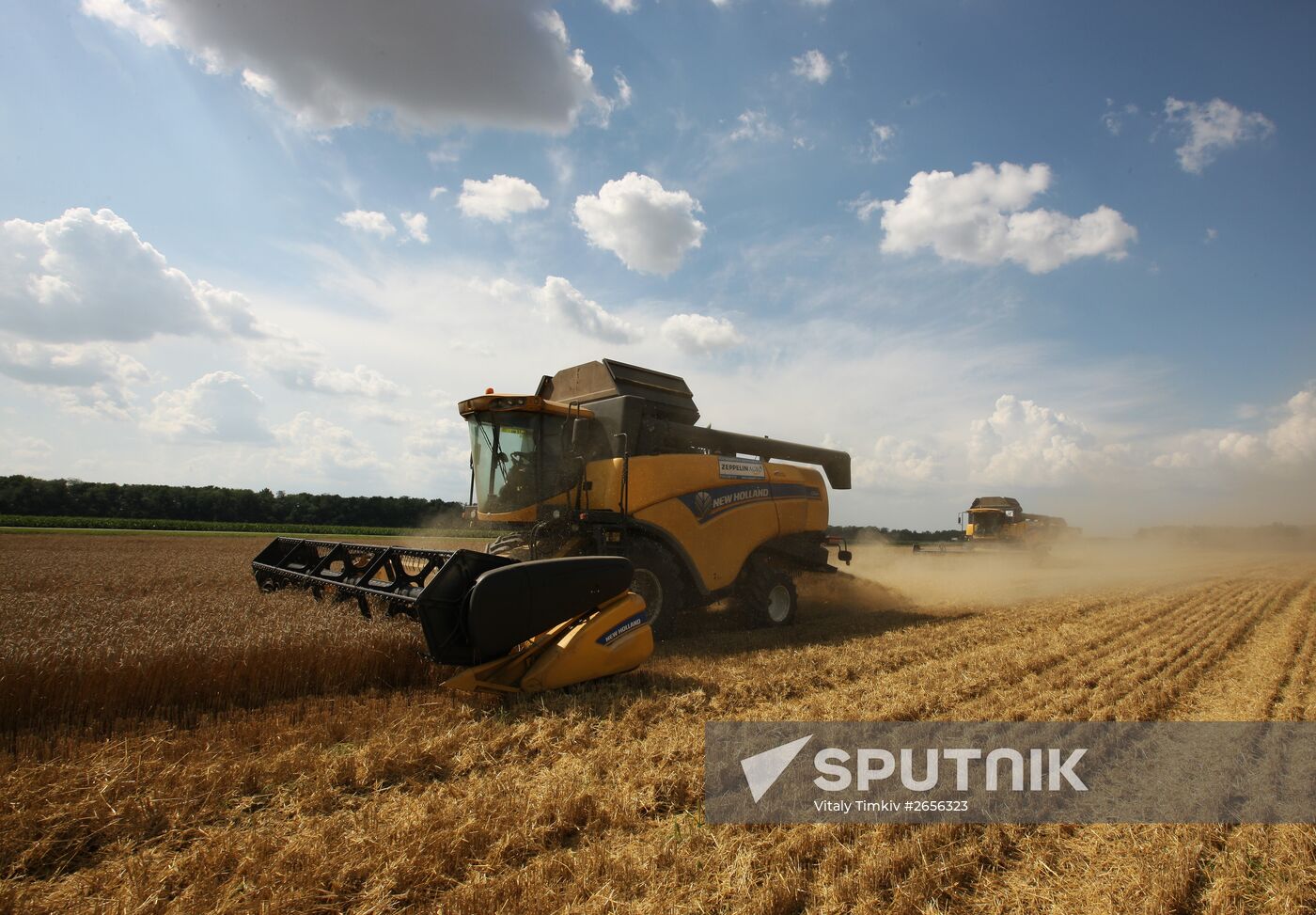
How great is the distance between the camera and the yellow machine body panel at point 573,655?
13.9 ft

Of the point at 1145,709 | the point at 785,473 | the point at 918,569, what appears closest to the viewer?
the point at 1145,709

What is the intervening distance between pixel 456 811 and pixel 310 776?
2.61 feet

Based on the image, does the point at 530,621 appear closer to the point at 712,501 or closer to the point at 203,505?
the point at 712,501

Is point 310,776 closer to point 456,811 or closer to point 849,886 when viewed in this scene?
point 456,811

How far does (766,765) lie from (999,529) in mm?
24907

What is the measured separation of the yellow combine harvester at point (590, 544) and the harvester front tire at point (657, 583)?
0.02m

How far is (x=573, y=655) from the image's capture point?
4.32 meters

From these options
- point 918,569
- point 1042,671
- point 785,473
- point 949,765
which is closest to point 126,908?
point 949,765

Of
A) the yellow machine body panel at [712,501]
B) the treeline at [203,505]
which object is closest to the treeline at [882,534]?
the yellow machine body panel at [712,501]

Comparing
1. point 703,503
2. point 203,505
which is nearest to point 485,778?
point 703,503

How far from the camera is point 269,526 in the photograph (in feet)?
114

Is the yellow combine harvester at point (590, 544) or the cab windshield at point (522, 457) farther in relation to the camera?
the cab windshield at point (522, 457)

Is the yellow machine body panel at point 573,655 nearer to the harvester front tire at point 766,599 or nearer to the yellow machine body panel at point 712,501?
the yellow machine body panel at point 712,501

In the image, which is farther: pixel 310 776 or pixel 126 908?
pixel 310 776
